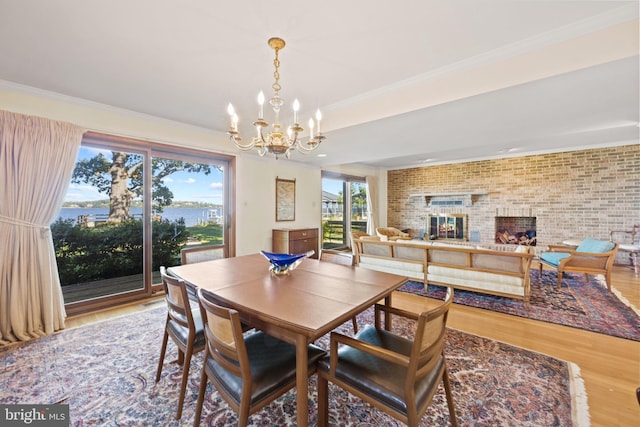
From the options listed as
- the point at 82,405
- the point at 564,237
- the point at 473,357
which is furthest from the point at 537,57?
the point at 564,237

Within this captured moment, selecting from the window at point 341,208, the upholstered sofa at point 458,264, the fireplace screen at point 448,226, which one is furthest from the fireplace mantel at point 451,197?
the upholstered sofa at point 458,264

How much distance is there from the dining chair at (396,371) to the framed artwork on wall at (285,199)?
4.06 metres

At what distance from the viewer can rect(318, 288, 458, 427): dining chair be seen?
44.0 inches

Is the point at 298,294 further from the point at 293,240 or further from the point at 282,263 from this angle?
the point at 293,240

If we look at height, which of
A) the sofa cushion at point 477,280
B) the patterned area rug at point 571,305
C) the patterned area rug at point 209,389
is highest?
the sofa cushion at point 477,280

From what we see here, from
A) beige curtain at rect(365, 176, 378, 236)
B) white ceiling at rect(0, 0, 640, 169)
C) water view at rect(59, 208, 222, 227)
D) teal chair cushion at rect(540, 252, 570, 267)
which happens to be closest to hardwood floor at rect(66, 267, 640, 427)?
teal chair cushion at rect(540, 252, 570, 267)

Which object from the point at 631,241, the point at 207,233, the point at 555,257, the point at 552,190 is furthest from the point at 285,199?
the point at 631,241

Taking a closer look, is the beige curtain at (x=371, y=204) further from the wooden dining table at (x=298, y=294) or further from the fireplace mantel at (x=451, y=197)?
the wooden dining table at (x=298, y=294)

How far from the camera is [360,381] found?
1284 mm

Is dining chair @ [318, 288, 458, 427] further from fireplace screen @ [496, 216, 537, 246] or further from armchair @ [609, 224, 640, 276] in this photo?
→ fireplace screen @ [496, 216, 537, 246]

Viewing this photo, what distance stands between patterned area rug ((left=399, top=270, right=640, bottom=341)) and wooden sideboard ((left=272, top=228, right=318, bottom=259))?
2.21 meters

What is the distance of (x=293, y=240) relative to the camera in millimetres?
5102

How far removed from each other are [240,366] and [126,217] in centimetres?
320

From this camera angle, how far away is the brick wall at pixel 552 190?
16.3 feet
